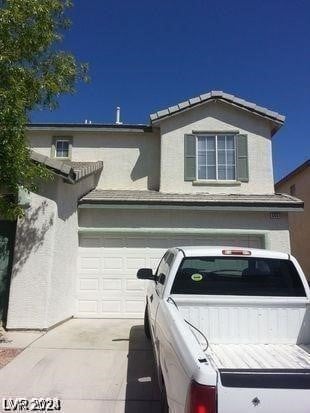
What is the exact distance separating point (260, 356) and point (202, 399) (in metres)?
1.54

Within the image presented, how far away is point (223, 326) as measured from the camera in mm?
4348

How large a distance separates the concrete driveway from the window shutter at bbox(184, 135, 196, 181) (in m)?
5.81

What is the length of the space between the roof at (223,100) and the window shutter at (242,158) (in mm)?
1012

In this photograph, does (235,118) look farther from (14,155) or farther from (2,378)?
(2,378)

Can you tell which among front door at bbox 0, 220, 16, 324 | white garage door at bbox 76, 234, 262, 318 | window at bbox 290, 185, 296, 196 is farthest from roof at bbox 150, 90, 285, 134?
window at bbox 290, 185, 296, 196

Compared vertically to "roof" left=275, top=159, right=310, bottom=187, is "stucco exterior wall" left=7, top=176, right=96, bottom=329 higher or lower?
lower

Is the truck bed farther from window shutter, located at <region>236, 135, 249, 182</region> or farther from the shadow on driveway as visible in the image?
window shutter, located at <region>236, 135, 249, 182</region>

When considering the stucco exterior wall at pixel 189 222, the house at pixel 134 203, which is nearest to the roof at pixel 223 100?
the house at pixel 134 203

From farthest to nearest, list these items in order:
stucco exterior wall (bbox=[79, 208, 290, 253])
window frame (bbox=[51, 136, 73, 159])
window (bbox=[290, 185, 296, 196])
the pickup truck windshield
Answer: window (bbox=[290, 185, 296, 196])
window frame (bbox=[51, 136, 73, 159])
stucco exterior wall (bbox=[79, 208, 290, 253])
the pickup truck windshield

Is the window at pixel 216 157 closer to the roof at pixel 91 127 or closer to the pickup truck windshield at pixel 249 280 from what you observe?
the roof at pixel 91 127

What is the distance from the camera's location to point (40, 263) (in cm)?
920

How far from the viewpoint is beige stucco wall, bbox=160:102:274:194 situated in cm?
1290

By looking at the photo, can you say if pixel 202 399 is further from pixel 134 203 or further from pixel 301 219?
pixel 301 219

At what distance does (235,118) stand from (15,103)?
8.54m
